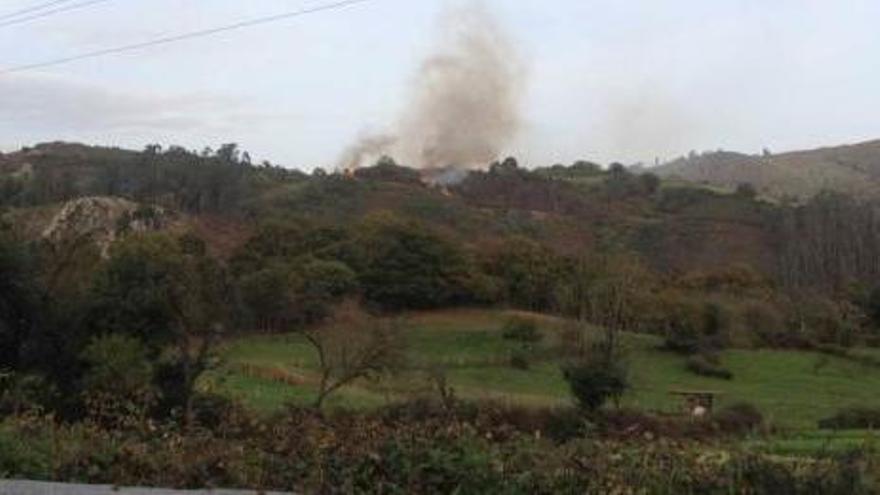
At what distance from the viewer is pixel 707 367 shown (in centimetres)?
8475

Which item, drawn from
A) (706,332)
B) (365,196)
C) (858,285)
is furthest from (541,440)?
(365,196)

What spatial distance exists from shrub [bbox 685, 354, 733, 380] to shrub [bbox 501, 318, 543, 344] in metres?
10.9

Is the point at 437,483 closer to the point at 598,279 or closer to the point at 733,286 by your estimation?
the point at 598,279

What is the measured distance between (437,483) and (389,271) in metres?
96.3

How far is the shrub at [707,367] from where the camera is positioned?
83.9 m

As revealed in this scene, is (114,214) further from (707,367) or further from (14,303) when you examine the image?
(14,303)

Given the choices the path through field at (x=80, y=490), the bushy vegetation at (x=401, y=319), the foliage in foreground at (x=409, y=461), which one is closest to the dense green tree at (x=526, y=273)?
the bushy vegetation at (x=401, y=319)

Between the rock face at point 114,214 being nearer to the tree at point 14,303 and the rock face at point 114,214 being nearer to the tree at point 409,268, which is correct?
the tree at point 409,268

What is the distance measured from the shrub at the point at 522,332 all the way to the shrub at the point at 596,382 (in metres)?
30.5

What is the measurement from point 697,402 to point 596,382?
364 inches

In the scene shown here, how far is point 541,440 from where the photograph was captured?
28.6 feet

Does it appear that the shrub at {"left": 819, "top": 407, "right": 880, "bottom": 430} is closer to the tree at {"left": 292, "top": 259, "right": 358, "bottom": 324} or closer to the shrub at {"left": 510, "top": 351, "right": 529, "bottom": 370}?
the shrub at {"left": 510, "top": 351, "right": 529, "bottom": 370}

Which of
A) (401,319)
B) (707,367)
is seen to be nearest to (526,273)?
(401,319)

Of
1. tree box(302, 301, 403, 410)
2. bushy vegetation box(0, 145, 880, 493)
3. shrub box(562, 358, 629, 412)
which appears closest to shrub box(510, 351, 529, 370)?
bushy vegetation box(0, 145, 880, 493)
